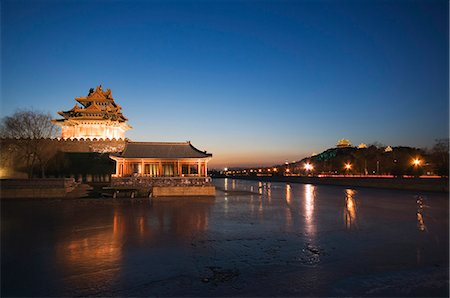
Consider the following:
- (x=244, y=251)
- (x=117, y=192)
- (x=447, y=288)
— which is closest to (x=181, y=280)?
(x=244, y=251)

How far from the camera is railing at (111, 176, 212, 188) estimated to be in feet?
98.8

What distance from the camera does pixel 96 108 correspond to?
161 ft

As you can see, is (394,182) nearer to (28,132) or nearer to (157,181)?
(157,181)

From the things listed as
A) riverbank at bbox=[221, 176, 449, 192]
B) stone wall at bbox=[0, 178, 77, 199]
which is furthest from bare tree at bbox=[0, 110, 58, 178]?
riverbank at bbox=[221, 176, 449, 192]

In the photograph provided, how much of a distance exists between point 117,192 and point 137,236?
17.6m

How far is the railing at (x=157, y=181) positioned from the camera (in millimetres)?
30109

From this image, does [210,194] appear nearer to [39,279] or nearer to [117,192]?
[117,192]

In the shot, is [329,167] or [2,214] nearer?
[2,214]

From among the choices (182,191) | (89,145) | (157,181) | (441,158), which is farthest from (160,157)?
(441,158)

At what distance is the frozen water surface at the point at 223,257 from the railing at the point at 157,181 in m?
14.6

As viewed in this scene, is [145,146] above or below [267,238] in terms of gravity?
above

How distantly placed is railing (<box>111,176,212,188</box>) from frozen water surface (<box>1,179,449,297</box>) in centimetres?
1462

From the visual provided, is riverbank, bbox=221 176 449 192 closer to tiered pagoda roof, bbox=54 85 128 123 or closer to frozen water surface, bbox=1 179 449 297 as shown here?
frozen water surface, bbox=1 179 449 297

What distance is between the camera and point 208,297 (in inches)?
237
